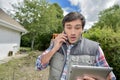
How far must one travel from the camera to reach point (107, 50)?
748 cm

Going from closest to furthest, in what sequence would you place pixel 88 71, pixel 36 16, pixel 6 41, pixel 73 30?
pixel 88 71
pixel 73 30
pixel 6 41
pixel 36 16

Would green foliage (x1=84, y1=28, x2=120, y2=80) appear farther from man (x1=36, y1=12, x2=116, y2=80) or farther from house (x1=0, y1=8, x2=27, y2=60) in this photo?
house (x1=0, y1=8, x2=27, y2=60)

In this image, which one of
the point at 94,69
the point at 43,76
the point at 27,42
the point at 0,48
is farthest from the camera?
the point at 27,42

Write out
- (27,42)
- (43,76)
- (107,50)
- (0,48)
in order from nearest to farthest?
(107,50)
(43,76)
(0,48)
(27,42)

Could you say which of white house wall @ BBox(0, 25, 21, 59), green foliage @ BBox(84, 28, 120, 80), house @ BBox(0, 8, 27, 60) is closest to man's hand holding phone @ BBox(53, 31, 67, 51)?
green foliage @ BBox(84, 28, 120, 80)

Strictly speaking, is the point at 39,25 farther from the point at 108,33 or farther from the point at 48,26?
the point at 108,33

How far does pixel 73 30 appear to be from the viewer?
2.26 meters

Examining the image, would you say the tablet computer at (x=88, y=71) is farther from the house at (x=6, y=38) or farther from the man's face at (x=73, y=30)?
the house at (x=6, y=38)

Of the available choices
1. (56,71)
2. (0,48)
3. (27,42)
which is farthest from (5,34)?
(27,42)

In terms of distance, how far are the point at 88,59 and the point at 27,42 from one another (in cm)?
3187

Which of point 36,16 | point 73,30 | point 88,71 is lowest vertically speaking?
point 88,71

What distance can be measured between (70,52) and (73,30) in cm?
24

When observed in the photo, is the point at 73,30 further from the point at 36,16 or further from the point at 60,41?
the point at 36,16

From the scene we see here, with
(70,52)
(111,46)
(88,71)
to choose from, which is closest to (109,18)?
(111,46)
